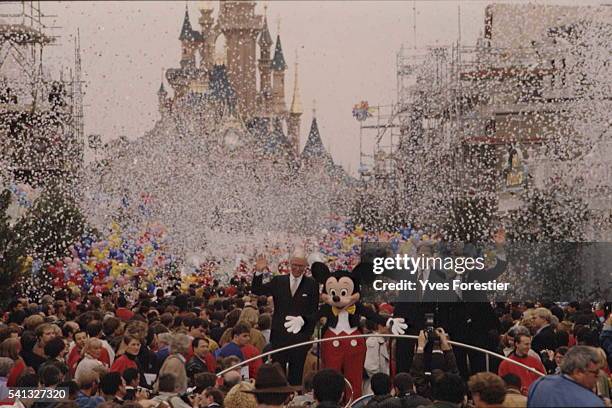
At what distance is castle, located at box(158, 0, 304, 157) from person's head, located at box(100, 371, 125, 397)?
431 ft

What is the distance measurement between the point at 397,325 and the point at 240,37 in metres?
144

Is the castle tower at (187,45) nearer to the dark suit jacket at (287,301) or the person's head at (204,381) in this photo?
the dark suit jacket at (287,301)

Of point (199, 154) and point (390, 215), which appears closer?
point (390, 215)

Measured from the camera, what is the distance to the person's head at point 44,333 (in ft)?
39.5

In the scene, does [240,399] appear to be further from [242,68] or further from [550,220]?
[242,68]

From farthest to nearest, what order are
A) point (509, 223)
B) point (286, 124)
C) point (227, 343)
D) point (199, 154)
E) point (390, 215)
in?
point (286, 124) → point (199, 154) → point (390, 215) → point (509, 223) → point (227, 343)

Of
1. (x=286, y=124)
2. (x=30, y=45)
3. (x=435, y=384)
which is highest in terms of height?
(x=286, y=124)

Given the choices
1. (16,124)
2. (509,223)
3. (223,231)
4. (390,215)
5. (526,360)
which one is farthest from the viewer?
(390,215)

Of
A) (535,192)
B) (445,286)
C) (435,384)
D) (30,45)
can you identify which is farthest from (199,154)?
(435,384)

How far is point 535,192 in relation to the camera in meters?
40.0

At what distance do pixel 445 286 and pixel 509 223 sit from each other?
24883mm

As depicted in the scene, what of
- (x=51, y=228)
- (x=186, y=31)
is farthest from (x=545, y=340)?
(x=186, y=31)

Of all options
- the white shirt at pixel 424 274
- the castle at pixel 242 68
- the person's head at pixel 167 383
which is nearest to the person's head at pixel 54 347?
the person's head at pixel 167 383

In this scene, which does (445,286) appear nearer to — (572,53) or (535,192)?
(535,192)
